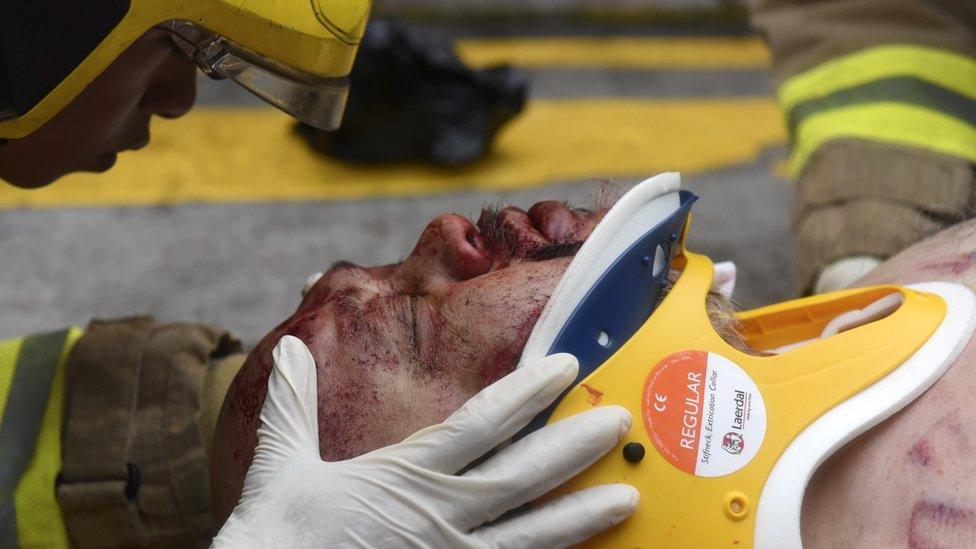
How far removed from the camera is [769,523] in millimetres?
1142

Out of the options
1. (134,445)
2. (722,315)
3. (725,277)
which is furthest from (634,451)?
(134,445)

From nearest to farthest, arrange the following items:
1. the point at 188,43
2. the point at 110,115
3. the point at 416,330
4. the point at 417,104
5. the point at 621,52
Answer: the point at 416,330 < the point at 188,43 < the point at 110,115 < the point at 417,104 < the point at 621,52

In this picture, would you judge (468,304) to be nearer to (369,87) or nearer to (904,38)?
(904,38)

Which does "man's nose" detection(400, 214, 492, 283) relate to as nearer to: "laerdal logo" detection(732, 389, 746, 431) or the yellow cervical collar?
the yellow cervical collar

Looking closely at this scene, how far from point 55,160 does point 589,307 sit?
85 centimetres

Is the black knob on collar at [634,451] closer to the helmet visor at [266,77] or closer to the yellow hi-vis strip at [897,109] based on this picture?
the helmet visor at [266,77]

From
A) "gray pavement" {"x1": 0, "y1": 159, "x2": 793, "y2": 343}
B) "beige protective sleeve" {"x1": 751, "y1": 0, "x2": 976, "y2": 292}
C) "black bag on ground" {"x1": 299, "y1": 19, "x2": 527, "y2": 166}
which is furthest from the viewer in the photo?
"black bag on ground" {"x1": 299, "y1": 19, "x2": 527, "y2": 166}

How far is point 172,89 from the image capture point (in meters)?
1.65

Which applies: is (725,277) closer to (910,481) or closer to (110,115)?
(910,481)

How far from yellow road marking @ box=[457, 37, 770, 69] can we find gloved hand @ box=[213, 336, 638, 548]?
11.3 feet

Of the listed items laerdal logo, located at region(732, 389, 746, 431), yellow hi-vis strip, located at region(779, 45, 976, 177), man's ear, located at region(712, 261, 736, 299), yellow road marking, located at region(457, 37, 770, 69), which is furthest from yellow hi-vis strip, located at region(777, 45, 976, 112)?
yellow road marking, located at region(457, 37, 770, 69)

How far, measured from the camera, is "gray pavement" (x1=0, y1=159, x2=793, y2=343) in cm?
280

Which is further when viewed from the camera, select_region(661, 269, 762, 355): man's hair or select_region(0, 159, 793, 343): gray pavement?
select_region(0, 159, 793, 343): gray pavement

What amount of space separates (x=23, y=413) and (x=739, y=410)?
1.10 meters
